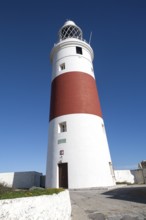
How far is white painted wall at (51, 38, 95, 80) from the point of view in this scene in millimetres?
20719

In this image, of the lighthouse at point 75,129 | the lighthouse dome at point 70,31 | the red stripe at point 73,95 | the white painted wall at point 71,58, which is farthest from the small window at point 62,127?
the lighthouse dome at point 70,31

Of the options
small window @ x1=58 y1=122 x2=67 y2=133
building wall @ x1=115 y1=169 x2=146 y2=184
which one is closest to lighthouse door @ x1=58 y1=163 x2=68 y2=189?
small window @ x1=58 y1=122 x2=67 y2=133

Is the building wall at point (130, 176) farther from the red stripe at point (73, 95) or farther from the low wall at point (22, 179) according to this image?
the low wall at point (22, 179)

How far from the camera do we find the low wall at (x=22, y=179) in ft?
76.5

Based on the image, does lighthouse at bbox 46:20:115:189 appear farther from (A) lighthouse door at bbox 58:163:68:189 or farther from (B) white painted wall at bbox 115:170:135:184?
(B) white painted wall at bbox 115:170:135:184

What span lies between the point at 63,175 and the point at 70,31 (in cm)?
1907

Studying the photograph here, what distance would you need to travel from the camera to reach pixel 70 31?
25594mm

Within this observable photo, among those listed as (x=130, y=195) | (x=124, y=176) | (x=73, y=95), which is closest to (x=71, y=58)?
(x=73, y=95)

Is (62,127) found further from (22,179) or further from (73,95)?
(22,179)

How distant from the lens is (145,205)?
8508 millimetres

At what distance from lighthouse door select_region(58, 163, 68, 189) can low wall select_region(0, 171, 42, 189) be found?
27.9ft

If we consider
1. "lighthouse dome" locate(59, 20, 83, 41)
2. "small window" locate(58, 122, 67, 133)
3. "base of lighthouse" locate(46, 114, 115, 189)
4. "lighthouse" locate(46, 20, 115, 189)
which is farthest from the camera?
"lighthouse dome" locate(59, 20, 83, 41)

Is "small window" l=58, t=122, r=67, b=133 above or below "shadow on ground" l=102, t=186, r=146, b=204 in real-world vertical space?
above

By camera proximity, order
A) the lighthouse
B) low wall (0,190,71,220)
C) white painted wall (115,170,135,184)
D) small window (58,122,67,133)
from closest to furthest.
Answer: low wall (0,190,71,220) < the lighthouse < small window (58,122,67,133) < white painted wall (115,170,135,184)
